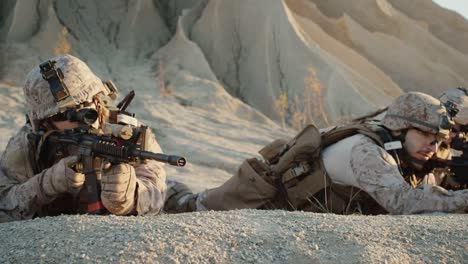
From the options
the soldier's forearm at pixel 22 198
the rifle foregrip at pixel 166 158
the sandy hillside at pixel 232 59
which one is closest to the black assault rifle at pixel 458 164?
the rifle foregrip at pixel 166 158

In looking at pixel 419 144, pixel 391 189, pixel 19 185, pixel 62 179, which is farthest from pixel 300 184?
pixel 19 185

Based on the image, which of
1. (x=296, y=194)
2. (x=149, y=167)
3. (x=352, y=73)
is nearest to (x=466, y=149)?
(x=296, y=194)

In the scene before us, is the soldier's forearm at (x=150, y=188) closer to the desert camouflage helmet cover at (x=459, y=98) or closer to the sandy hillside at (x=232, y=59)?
the sandy hillside at (x=232, y=59)

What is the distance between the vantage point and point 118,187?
3.31m

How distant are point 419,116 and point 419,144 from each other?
7.0 inches

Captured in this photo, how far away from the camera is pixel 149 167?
3.92 m

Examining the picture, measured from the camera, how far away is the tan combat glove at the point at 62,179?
11.0 ft

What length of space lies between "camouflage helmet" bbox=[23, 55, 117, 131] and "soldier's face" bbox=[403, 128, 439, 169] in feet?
6.24

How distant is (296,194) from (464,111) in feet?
8.40

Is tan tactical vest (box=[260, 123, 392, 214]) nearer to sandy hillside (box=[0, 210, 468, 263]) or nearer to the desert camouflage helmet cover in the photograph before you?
sandy hillside (box=[0, 210, 468, 263])

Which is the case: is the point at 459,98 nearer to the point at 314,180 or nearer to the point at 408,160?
the point at 408,160

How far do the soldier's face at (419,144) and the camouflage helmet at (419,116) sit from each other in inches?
1.6

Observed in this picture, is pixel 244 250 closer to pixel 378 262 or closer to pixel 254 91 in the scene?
pixel 378 262

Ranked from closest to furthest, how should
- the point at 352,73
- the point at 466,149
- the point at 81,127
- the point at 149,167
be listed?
the point at 81,127 → the point at 149,167 → the point at 466,149 → the point at 352,73
